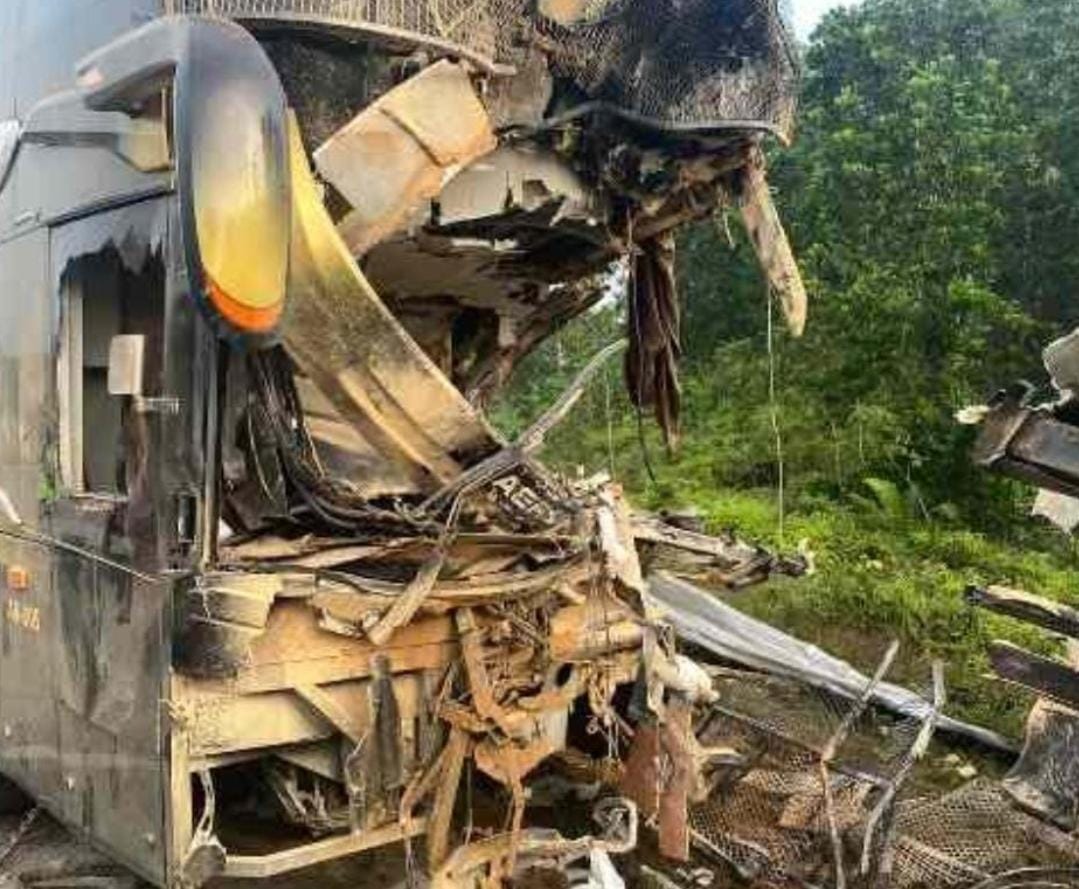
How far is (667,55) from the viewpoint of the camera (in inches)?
188

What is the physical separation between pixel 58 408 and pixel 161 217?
1.09 metres

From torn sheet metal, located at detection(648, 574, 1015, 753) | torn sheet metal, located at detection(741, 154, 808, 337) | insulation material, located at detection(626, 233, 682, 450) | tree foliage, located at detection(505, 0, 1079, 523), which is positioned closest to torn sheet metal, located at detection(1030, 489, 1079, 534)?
torn sheet metal, located at detection(741, 154, 808, 337)

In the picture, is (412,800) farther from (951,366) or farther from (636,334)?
(951,366)

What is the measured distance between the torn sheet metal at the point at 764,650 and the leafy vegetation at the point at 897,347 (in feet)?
4.06

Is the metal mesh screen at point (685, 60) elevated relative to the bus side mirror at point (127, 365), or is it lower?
elevated

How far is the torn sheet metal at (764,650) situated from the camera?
7418 mm

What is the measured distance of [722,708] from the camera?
20.2ft

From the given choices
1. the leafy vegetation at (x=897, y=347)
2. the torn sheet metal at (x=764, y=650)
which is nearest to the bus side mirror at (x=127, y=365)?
the torn sheet metal at (x=764, y=650)

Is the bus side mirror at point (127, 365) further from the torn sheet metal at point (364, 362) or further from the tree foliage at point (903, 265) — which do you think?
the tree foliage at point (903, 265)

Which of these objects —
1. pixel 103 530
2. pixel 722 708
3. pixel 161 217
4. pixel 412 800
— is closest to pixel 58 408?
pixel 103 530

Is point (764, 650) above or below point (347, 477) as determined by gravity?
below

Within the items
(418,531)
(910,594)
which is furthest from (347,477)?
Result: (910,594)

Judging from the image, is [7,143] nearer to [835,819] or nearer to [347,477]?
[347,477]

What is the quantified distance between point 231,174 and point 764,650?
5837mm
